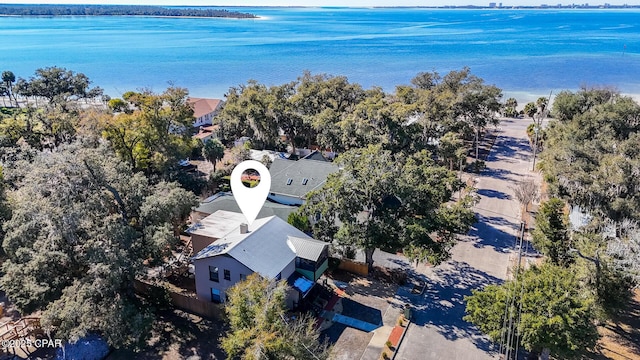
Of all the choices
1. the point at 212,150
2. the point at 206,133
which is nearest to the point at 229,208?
the point at 212,150

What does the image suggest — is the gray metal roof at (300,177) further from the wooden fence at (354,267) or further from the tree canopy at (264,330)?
the tree canopy at (264,330)

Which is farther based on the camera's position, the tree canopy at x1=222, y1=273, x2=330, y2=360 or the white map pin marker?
the white map pin marker

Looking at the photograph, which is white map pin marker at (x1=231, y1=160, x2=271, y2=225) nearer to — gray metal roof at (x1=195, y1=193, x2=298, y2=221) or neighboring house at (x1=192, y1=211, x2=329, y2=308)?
neighboring house at (x1=192, y1=211, x2=329, y2=308)

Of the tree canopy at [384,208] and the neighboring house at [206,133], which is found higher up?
the tree canopy at [384,208]

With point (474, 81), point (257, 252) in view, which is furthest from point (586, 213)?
point (474, 81)

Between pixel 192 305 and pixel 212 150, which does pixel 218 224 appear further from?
pixel 212 150

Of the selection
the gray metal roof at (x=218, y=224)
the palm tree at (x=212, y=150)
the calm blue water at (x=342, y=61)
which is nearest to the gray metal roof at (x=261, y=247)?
the gray metal roof at (x=218, y=224)

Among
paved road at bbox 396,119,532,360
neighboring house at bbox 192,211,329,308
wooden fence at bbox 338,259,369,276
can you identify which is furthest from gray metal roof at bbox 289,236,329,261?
paved road at bbox 396,119,532,360

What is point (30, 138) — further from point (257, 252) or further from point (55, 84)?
point (55, 84)
